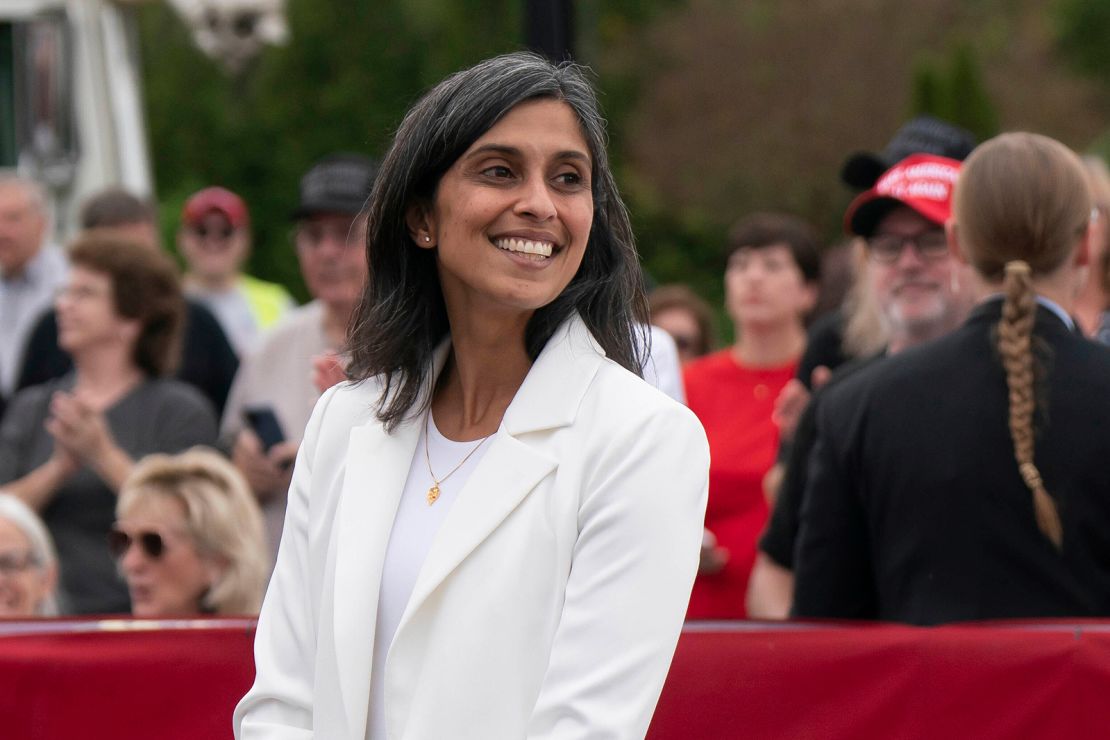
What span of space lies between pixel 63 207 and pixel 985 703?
8.23 metres

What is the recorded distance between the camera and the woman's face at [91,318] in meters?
6.23

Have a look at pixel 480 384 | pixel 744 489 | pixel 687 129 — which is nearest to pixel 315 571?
pixel 480 384

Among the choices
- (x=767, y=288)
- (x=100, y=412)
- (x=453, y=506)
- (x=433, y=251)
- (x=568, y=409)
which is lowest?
(x=100, y=412)

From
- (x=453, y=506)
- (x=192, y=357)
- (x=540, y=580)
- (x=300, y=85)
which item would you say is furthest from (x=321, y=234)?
(x=300, y=85)

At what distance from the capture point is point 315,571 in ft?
9.36

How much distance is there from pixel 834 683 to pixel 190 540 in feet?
6.91

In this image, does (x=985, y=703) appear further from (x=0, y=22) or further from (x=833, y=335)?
(x=0, y=22)

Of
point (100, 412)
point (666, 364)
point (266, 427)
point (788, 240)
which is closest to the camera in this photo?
point (666, 364)

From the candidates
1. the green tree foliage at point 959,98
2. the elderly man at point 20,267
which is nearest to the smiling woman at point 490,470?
the elderly man at point 20,267

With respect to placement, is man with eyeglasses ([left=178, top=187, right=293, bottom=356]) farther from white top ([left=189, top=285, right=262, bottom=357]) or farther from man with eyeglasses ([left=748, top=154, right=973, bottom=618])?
man with eyeglasses ([left=748, top=154, right=973, bottom=618])

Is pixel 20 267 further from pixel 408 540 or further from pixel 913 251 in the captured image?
pixel 408 540

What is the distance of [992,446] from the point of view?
3594mm

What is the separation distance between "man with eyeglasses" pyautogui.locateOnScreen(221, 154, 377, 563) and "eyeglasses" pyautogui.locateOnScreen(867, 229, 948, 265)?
170 centimetres

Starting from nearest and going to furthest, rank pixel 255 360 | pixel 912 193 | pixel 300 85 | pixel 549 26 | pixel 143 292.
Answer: pixel 912 193, pixel 549 26, pixel 255 360, pixel 143 292, pixel 300 85
